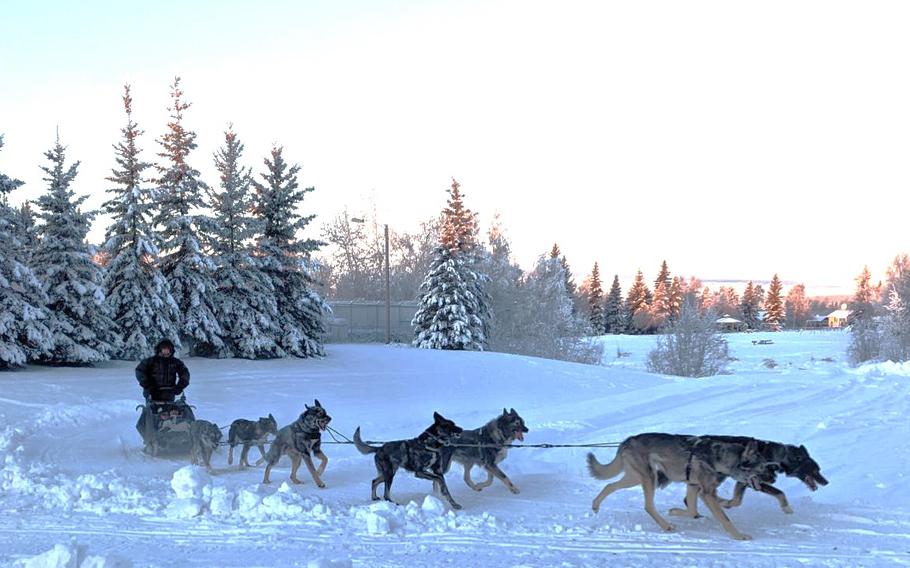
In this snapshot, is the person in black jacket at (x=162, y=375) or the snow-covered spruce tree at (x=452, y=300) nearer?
the person in black jacket at (x=162, y=375)

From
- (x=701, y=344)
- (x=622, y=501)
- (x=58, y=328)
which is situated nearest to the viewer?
(x=622, y=501)

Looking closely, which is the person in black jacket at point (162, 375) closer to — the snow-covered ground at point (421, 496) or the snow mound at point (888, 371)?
the snow-covered ground at point (421, 496)

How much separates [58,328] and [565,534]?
17647 mm

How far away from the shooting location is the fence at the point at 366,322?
140ft

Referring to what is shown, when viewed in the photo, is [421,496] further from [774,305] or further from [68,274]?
[774,305]

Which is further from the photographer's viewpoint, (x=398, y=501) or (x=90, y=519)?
(x=398, y=501)

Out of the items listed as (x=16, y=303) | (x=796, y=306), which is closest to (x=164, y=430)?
(x=16, y=303)

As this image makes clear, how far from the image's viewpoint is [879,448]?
995 cm

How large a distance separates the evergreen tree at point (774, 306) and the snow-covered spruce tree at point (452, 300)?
87.3m

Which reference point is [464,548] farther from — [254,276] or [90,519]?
[254,276]

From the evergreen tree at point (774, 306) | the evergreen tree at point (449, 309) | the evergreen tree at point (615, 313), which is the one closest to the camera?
the evergreen tree at point (449, 309)

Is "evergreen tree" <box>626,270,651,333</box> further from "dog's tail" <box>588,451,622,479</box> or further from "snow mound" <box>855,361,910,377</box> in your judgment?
"dog's tail" <box>588,451,622,479</box>

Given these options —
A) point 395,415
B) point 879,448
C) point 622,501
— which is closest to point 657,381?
point 395,415

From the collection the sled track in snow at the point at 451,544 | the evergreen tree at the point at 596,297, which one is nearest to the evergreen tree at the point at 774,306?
the evergreen tree at the point at 596,297
